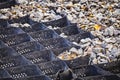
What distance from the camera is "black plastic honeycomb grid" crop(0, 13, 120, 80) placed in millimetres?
3578

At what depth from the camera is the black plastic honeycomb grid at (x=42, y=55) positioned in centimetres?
358

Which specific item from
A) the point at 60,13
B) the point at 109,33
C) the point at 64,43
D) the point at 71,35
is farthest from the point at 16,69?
the point at 60,13

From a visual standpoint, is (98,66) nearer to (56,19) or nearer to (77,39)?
(77,39)

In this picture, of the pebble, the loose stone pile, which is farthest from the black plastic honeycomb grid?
the pebble

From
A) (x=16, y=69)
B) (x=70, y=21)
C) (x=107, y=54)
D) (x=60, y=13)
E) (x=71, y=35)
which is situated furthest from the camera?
(x=60, y=13)

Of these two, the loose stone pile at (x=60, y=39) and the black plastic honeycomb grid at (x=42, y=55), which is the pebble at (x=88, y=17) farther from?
the black plastic honeycomb grid at (x=42, y=55)

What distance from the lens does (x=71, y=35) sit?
14.9 ft

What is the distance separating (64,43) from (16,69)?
33.8 inches

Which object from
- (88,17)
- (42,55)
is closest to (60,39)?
(42,55)

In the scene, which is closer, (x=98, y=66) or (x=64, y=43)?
(x=98, y=66)

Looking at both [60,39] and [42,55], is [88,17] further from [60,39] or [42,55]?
[42,55]

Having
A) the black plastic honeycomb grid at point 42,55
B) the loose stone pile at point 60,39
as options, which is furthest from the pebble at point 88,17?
the black plastic honeycomb grid at point 42,55

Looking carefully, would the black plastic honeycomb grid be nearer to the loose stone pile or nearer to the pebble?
the loose stone pile

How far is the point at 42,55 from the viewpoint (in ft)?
13.0
